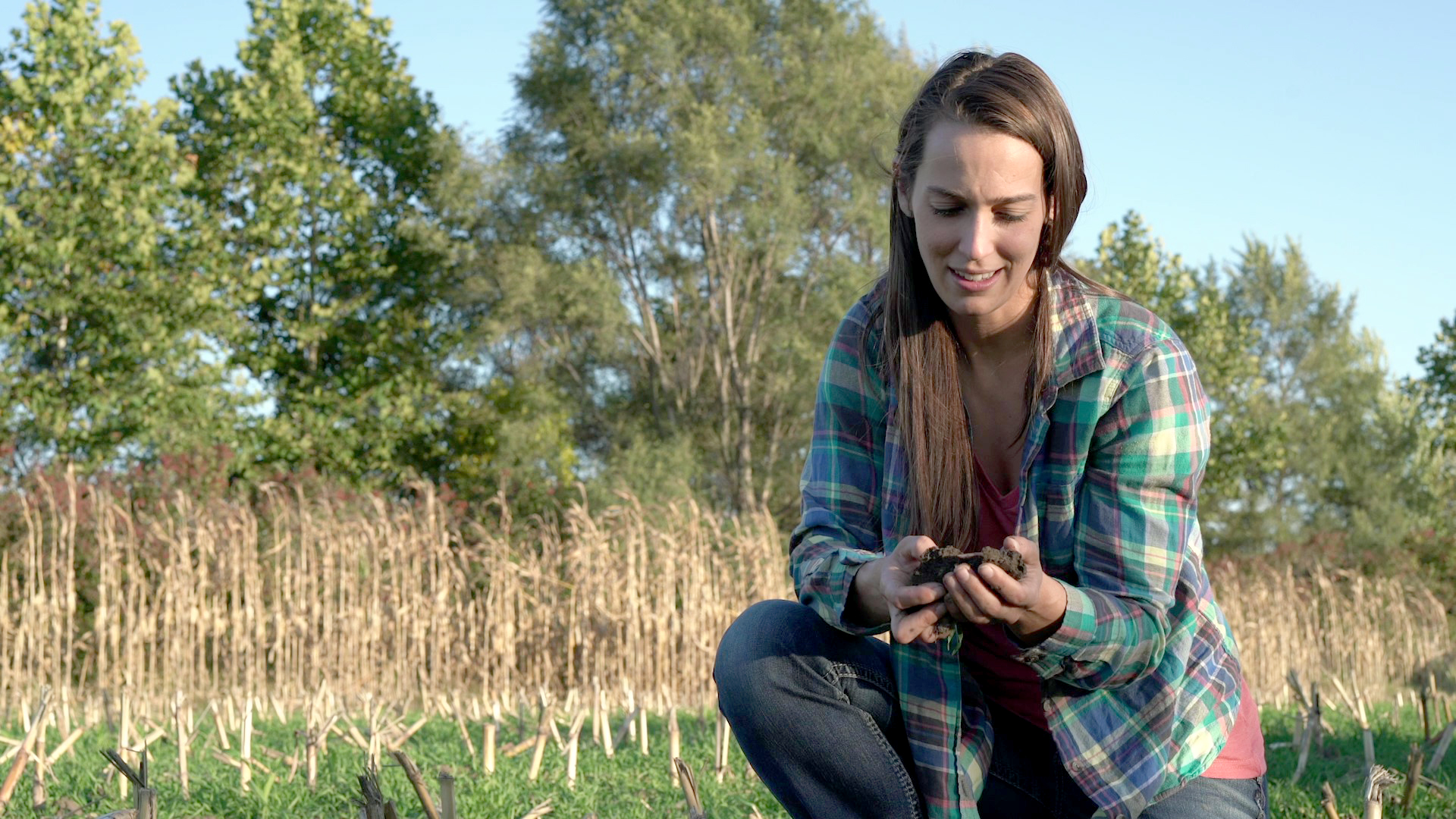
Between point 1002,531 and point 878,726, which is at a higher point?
point 1002,531

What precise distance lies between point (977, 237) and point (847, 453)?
51cm

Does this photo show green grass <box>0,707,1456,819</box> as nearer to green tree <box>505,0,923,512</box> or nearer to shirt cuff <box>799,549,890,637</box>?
shirt cuff <box>799,549,890,637</box>

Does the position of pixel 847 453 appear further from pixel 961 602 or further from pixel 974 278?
pixel 961 602

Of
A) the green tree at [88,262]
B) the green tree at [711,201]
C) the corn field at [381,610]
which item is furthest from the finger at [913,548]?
the green tree at [711,201]

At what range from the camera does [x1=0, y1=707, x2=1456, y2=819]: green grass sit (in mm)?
3213

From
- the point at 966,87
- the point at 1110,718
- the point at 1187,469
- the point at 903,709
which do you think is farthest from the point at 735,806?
the point at 966,87

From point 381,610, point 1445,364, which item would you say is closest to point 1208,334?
point 1445,364

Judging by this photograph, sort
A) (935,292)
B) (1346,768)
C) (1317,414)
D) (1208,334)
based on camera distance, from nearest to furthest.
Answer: (935,292), (1346,768), (1208,334), (1317,414)

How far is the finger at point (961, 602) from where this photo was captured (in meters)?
1.81

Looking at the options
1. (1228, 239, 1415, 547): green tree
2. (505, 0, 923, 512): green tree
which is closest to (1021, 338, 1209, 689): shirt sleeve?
(505, 0, 923, 512): green tree

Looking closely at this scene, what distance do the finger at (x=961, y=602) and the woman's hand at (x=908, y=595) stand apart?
15 millimetres

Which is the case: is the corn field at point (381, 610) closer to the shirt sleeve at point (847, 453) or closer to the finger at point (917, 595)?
the shirt sleeve at point (847, 453)

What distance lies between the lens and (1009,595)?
1.84 meters

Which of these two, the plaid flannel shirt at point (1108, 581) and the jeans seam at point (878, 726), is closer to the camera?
the plaid flannel shirt at point (1108, 581)
